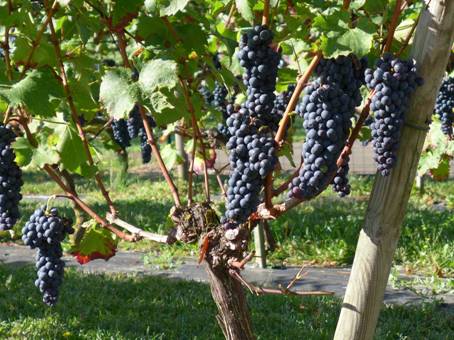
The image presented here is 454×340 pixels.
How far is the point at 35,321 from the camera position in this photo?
4461mm

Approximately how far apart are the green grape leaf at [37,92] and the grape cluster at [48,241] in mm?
597

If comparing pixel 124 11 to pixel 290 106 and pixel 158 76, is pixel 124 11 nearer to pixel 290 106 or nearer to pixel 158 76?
pixel 158 76

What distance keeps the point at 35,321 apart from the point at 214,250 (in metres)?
2.74

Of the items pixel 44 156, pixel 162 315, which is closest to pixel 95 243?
pixel 44 156

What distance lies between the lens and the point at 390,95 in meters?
1.71

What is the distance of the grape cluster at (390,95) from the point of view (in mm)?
1707

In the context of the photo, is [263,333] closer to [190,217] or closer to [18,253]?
[190,217]

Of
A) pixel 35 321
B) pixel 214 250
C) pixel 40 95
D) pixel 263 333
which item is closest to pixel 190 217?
pixel 214 250

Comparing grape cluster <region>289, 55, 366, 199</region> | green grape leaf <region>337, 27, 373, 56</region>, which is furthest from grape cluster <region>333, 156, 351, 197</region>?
green grape leaf <region>337, 27, 373, 56</region>

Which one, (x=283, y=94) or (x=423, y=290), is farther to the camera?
(x=423, y=290)

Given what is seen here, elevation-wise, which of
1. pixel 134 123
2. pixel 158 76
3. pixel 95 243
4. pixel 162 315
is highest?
pixel 158 76

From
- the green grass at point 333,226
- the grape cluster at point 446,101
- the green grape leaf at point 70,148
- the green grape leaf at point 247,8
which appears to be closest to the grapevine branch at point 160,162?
the green grape leaf at point 70,148

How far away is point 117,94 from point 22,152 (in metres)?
0.52

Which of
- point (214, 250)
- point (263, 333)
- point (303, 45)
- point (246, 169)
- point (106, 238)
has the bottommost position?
point (263, 333)
